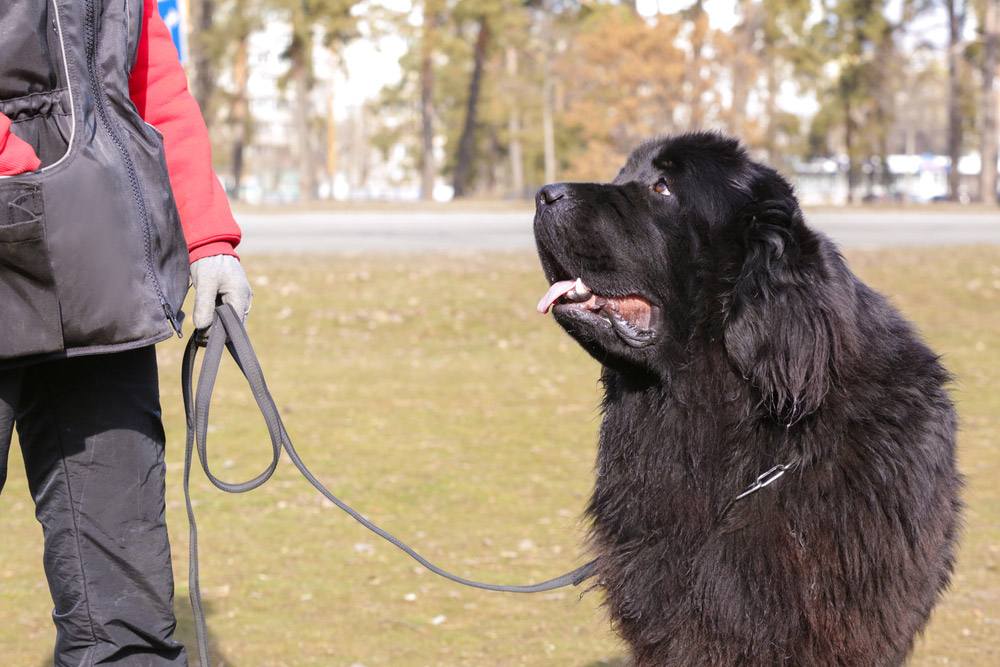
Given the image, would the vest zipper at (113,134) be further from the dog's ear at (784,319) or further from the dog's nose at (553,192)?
the dog's ear at (784,319)

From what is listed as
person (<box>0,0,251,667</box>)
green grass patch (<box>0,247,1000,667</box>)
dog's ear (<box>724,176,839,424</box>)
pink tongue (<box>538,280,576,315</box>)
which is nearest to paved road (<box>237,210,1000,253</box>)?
green grass patch (<box>0,247,1000,667</box>)

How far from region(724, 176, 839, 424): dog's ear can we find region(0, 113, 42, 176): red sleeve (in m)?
1.57

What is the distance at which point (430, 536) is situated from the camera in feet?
16.1

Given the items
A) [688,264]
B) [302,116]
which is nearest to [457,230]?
[688,264]

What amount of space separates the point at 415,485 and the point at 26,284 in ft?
13.3

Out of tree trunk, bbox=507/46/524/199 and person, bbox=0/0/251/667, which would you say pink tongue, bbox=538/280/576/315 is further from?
tree trunk, bbox=507/46/524/199

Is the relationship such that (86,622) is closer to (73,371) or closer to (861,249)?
(73,371)

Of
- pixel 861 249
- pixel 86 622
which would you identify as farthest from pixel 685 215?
pixel 861 249

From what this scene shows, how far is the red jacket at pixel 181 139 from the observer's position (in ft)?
7.21

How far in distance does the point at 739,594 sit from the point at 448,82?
167 feet

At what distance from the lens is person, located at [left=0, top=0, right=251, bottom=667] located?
183cm

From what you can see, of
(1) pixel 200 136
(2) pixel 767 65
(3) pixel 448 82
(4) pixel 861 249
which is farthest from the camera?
(3) pixel 448 82

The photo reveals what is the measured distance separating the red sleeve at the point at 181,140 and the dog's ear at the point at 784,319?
1.22m

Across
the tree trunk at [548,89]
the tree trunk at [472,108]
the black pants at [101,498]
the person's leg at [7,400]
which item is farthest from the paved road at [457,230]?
the tree trunk at [548,89]
